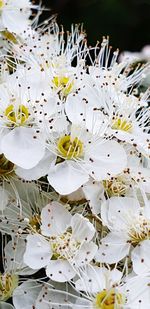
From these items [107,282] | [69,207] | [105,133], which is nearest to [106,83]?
[105,133]

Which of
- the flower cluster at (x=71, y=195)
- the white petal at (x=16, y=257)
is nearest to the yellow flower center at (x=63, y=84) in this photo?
the flower cluster at (x=71, y=195)

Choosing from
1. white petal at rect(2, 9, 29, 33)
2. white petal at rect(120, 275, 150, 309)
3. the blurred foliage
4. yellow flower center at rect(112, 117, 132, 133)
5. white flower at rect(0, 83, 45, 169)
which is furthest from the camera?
the blurred foliage

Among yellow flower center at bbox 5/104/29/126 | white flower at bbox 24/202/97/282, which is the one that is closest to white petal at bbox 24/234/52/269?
white flower at bbox 24/202/97/282

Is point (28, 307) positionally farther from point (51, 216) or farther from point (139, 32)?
point (139, 32)

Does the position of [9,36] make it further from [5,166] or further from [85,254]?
[85,254]

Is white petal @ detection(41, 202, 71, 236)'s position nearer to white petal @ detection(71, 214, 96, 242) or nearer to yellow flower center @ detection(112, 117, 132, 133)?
white petal @ detection(71, 214, 96, 242)

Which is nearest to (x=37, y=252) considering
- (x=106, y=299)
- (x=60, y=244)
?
(x=60, y=244)

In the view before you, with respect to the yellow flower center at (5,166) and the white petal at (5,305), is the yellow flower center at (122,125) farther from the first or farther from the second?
the white petal at (5,305)
